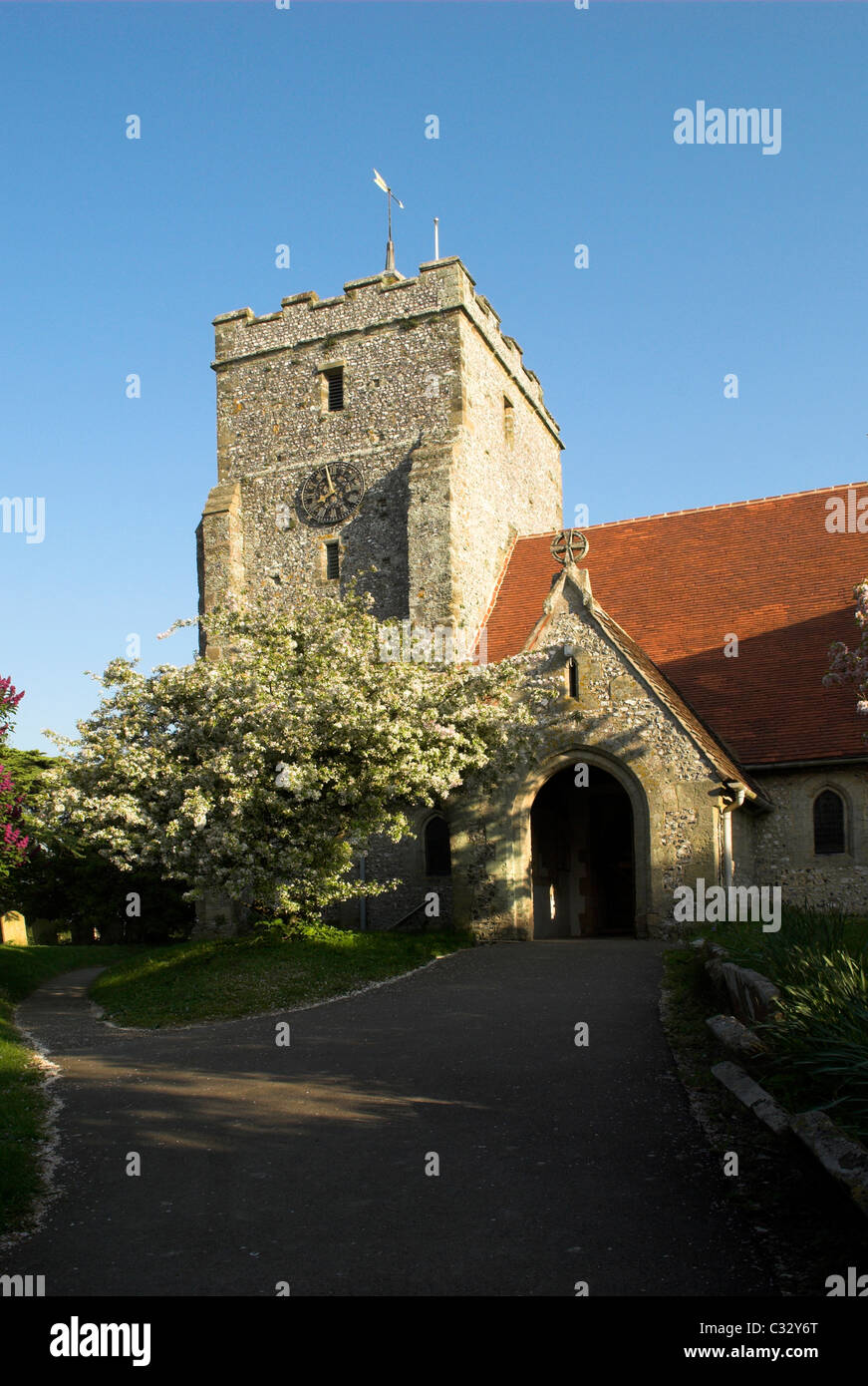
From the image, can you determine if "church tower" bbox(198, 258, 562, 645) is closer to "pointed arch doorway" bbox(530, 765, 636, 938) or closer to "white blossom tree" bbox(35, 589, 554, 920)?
"pointed arch doorway" bbox(530, 765, 636, 938)

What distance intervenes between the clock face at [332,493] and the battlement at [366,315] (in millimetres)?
3409

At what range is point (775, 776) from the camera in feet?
65.4

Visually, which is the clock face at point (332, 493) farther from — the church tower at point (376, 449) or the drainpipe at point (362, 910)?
the drainpipe at point (362, 910)

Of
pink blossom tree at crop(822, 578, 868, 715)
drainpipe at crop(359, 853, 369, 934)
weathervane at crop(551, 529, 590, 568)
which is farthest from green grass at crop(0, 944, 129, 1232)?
weathervane at crop(551, 529, 590, 568)

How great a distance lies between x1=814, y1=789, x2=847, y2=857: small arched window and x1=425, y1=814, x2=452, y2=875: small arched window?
7.62m

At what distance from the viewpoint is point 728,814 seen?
727 inches

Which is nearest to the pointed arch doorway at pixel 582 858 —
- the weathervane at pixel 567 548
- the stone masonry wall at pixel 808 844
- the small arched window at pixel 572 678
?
the small arched window at pixel 572 678

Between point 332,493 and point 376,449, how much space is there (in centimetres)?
154

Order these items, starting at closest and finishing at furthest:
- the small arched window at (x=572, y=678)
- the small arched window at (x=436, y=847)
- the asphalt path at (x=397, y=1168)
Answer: the asphalt path at (x=397, y=1168)
the small arched window at (x=572, y=678)
the small arched window at (x=436, y=847)

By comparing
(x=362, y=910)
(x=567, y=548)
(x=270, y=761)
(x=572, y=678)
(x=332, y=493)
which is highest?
(x=332, y=493)

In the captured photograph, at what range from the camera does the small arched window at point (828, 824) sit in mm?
19594

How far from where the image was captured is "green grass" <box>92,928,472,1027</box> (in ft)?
46.1

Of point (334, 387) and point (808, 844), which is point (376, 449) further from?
point (808, 844)

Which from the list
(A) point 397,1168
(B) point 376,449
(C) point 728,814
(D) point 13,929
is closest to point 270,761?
(C) point 728,814
